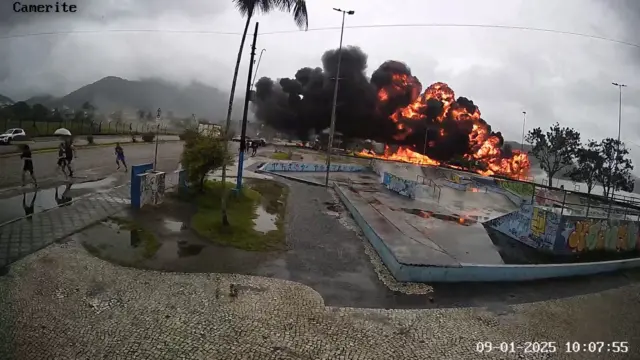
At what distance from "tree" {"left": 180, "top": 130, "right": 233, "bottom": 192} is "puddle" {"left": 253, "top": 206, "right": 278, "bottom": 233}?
110 inches

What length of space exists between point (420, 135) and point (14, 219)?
70.9 m

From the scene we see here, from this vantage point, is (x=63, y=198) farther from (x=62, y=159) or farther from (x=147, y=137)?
(x=147, y=137)

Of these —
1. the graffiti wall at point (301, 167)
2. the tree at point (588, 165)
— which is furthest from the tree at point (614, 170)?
the graffiti wall at point (301, 167)

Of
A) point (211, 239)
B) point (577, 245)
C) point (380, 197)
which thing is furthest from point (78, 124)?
point (577, 245)

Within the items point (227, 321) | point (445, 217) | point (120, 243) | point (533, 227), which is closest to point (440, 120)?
point (445, 217)

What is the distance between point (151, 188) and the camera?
549 inches

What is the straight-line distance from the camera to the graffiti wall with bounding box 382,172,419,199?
26.0 meters

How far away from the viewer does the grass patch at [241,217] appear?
11.3 meters

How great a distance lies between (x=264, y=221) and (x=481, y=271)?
7827mm

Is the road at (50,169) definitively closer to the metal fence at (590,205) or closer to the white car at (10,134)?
the white car at (10,134)

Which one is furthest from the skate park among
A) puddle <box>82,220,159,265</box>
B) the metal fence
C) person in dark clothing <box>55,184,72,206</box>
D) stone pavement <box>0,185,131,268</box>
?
person in dark clothing <box>55,184,72,206</box>

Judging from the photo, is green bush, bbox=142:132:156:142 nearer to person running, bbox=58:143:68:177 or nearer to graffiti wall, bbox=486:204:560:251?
person running, bbox=58:143:68:177

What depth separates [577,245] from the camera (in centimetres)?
1436

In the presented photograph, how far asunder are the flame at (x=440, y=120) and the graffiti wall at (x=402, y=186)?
141 feet
